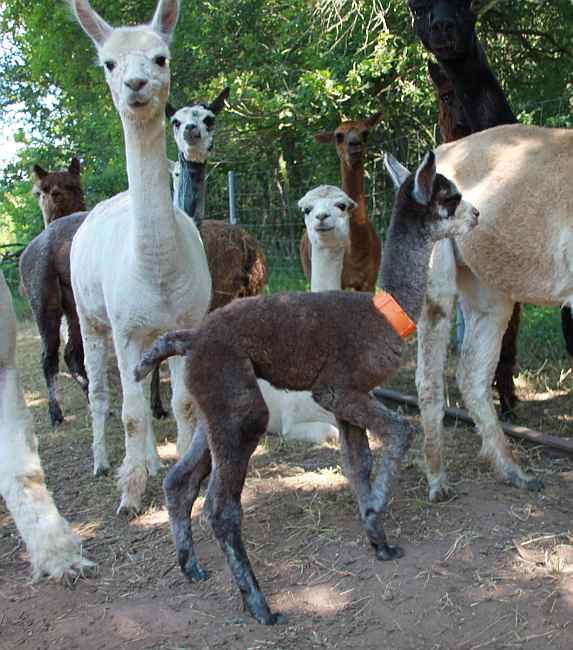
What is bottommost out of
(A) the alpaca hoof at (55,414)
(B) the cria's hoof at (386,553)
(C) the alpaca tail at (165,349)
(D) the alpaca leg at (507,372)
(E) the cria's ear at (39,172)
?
(A) the alpaca hoof at (55,414)

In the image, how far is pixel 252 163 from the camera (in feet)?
48.8

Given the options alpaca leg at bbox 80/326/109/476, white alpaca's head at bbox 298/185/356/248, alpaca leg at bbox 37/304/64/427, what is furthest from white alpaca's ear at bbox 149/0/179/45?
alpaca leg at bbox 37/304/64/427

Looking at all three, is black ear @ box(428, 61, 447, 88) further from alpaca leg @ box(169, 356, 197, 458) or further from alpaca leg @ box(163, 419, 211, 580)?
alpaca leg @ box(163, 419, 211, 580)

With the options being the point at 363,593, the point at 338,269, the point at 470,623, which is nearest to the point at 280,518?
the point at 363,593

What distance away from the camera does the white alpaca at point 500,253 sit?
4254 mm

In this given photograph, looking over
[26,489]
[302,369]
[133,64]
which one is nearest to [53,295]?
[133,64]

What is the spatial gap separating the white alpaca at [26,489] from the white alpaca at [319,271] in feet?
6.70

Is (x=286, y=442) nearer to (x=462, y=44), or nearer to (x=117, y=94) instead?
(x=117, y=94)

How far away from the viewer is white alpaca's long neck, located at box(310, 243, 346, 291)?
18.5ft

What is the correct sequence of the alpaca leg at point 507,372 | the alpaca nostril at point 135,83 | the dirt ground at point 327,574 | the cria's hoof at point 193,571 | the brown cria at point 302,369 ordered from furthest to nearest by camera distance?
the alpaca leg at point 507,372, the alpaca nostril at point 135,83, the cria's hoof at point 193,571, the brown cria at point 302,369, the dirt ground at point 327,574

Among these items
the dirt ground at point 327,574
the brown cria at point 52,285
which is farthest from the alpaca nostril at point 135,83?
the brown cria at point 52,285

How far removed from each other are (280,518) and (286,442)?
1.43m

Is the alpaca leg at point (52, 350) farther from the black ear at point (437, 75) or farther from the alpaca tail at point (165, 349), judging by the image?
the alpaca tail at point (165, 349)

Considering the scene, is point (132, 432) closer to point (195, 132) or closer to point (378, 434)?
point (378, 434)
